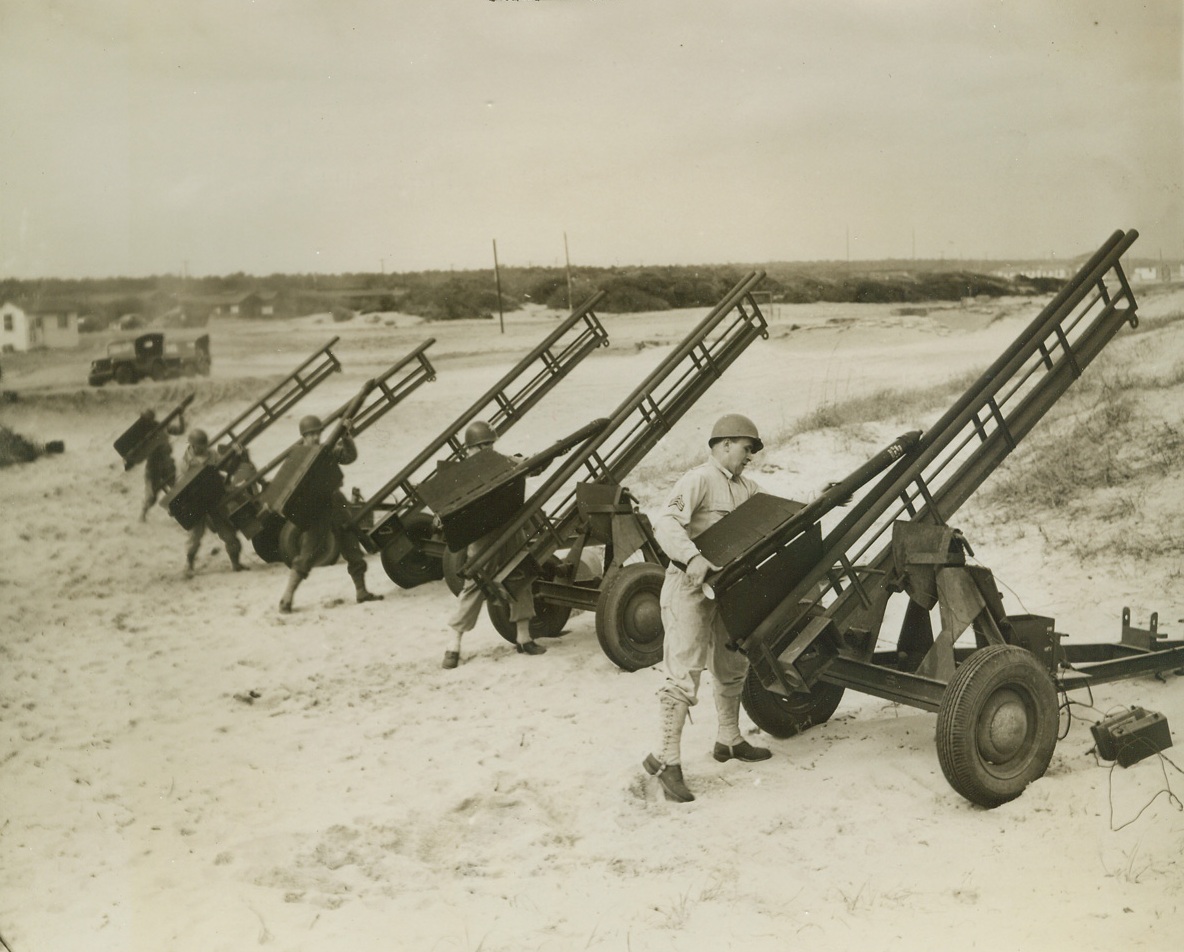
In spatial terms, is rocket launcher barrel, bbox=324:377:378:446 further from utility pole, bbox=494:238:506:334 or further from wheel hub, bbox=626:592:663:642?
wheel hub, bbox=626:592:663:642

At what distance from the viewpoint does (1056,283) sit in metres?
7.05

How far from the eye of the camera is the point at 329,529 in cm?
855

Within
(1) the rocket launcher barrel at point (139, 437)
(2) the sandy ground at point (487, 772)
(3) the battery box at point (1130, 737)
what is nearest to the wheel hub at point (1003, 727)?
(2) the sandy ground at point (487, 772)

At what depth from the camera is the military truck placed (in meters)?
6.50

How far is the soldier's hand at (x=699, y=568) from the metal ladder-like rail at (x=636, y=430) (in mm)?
2204

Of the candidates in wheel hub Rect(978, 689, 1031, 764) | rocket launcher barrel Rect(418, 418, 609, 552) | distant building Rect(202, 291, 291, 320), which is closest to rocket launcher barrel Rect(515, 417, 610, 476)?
rocket launcher barrel Rect(418, 418, 609, 552)

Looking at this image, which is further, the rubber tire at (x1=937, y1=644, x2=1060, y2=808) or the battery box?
the battery box

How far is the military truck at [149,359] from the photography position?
256 inches

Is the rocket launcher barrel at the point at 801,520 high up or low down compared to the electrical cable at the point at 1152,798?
up

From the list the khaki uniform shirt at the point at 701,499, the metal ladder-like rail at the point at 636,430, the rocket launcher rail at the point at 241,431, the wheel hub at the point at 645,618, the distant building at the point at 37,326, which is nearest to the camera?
the khaki uniform shirt at the point at 701,499

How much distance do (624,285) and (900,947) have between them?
4582 millimetres

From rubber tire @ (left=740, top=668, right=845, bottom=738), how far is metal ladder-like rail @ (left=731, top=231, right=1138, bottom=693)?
1.39ft

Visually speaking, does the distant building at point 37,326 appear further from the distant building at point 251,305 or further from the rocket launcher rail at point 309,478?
the rocket launcher rail at point 309,478

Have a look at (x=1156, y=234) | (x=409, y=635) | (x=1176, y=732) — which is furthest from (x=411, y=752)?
(x=1156, y=234)
